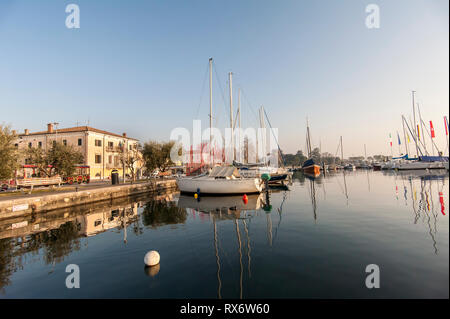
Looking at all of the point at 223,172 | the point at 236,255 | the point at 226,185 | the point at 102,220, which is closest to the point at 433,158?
the point at 223,172

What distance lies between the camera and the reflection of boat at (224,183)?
22.3m

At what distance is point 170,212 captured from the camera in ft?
53.9

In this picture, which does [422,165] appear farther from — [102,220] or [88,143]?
[88,143]

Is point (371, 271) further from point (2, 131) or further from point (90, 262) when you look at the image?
point (2, 131)

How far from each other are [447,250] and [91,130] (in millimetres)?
50688

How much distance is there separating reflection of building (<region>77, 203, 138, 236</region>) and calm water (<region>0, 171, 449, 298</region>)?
11cm

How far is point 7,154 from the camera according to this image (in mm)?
16922

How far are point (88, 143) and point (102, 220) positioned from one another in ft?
112

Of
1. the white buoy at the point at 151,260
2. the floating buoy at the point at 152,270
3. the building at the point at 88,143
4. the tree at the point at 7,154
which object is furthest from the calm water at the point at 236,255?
the building at the point at 88,143

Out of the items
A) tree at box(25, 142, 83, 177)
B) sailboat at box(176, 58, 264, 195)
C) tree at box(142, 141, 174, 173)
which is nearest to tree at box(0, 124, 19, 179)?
tree at box(25, 142, 83, 177)

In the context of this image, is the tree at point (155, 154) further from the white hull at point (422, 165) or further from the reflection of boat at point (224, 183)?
the white hull at point (422, 165)

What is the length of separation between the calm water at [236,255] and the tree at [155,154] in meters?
26.3

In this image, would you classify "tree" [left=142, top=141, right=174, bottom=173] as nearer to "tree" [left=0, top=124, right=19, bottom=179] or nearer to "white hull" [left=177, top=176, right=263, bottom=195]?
"white hull" [left=177, top=176, right=263, bottom=195]
